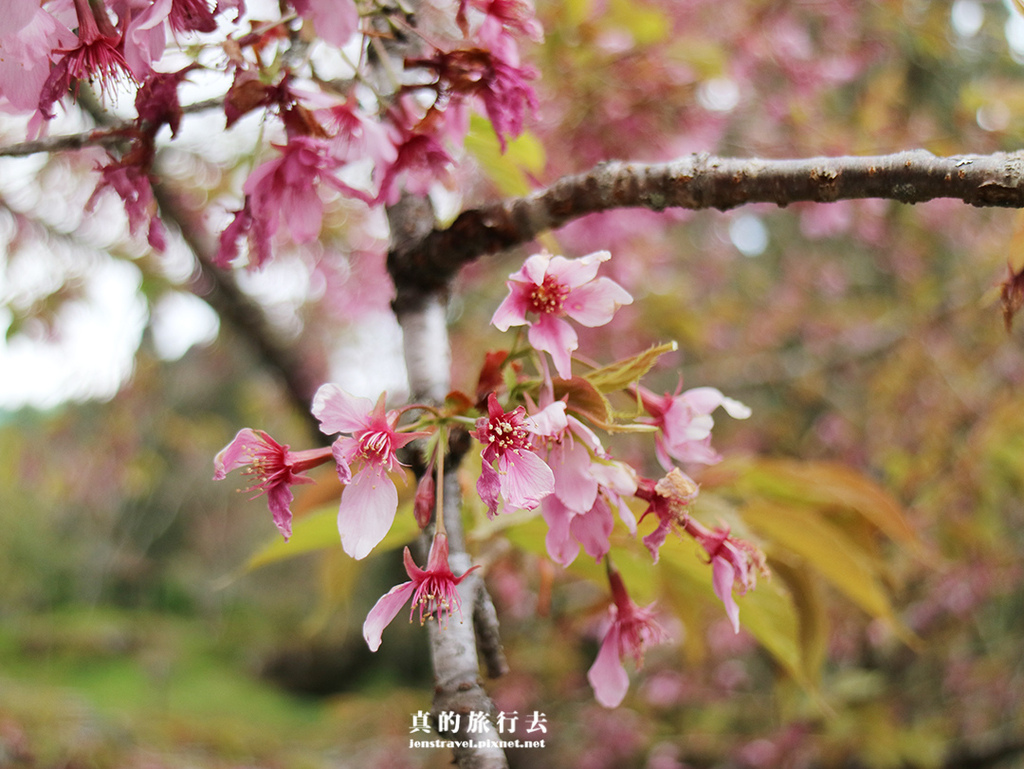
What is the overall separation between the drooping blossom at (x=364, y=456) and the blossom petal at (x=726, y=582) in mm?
237

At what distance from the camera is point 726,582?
1.58 feet

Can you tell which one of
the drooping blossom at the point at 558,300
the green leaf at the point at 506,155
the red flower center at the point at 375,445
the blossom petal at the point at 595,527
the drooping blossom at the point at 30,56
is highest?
the green leaf at the point at 506,155

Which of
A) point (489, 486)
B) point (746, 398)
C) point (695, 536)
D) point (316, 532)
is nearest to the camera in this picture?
point (489, 486)

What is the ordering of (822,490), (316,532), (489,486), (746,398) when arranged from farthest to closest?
(746,398) < (822,490) < (316,532) < (489,486)

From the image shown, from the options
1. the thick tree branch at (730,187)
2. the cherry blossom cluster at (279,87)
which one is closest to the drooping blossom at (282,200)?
the cherry blossom cluster at (279,87)

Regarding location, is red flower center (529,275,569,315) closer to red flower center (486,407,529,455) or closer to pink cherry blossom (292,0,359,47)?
red flower center (486,407,529,455)

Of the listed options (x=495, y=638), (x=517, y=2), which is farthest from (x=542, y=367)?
(x=517, y=2)

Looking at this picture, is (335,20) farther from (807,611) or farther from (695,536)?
(807,611)

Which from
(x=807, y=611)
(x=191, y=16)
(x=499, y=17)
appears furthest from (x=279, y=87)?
(x=807, y=611)

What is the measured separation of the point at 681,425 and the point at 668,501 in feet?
0.25

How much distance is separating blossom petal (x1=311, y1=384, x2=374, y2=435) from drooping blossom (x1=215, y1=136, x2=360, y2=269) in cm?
17

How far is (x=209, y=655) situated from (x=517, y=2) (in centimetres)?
938

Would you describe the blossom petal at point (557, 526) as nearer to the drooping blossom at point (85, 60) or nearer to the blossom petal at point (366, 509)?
the blossom petal at point (366, 509)

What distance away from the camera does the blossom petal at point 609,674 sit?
20.9 inches
